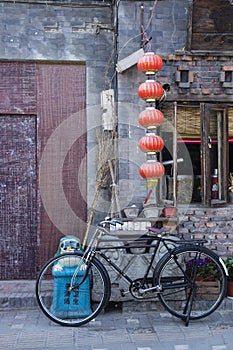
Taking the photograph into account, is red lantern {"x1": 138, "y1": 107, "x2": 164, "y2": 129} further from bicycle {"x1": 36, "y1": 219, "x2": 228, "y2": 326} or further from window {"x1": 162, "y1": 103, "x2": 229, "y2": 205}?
bicycle {"x1": 36, "y1": 219, "x2": 228, "y2": 326}

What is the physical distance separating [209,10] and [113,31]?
5.13ft

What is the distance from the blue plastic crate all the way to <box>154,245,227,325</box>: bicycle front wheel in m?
0.98

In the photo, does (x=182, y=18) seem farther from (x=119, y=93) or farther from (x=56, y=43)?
(x=56, y=43)

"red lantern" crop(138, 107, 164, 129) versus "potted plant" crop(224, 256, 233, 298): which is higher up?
"red lantern" crop(138, 107, 164, 129)

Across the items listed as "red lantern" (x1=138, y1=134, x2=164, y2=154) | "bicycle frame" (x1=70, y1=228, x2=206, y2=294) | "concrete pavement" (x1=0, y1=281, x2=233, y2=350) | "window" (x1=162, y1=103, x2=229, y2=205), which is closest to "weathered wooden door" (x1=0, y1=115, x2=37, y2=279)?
"concrete pavement" (x1=0, y1=281, x2=233, y2=350)

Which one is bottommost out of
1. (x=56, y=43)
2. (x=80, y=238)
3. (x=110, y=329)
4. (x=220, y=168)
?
(x=110, y=329)

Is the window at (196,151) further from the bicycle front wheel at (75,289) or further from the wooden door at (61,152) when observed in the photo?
the bicycle front wheel at (75,289)

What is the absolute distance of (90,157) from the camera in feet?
23.1

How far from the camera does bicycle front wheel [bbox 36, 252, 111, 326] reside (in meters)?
5.30

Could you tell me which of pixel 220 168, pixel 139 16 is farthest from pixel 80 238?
pixel 139 16

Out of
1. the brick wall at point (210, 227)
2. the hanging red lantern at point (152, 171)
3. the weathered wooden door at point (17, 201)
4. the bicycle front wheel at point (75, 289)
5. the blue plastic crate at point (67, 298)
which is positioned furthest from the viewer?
the weathered wooden door at point (17, 201)

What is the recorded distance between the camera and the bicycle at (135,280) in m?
5.32

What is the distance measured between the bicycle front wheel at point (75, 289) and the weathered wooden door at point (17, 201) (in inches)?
57.3

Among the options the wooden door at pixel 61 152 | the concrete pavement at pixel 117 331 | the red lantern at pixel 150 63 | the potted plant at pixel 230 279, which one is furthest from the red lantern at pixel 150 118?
the concrete pavement at pixel 117 331
